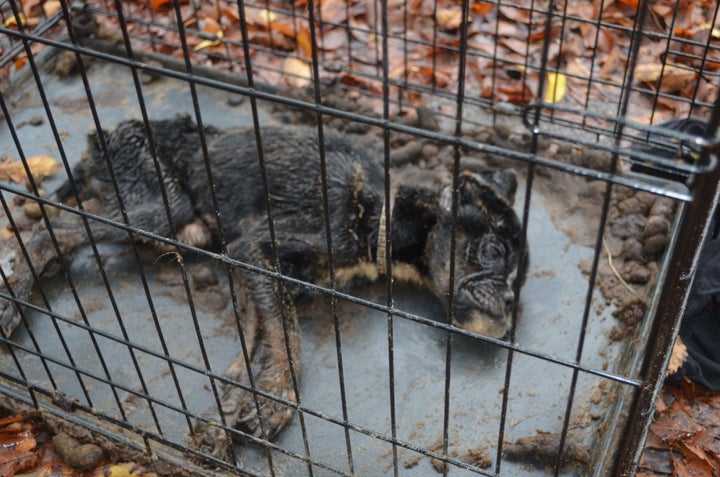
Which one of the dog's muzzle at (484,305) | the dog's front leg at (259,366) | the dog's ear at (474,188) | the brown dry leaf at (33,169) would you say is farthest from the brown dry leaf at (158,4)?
the dog's muzzle at (484,305)

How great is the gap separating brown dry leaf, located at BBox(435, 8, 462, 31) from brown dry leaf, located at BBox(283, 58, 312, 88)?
1058 mm

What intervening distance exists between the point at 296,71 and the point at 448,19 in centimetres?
117

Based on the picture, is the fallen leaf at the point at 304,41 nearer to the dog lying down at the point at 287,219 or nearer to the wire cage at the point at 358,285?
the wire cage at the point at 358,285

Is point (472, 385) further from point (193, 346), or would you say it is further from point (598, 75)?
point (598, 75)

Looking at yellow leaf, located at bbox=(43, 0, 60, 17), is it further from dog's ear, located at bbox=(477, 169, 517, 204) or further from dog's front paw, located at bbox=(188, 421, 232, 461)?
dog's front paw, located at bbox=(188, 421, 232, 461)

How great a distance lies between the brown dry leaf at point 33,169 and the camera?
431 centimetres

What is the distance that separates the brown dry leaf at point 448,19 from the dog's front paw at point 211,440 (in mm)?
3457

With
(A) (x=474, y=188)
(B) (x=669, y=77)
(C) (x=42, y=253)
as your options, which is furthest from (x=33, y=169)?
(B) (x=669, y=77)

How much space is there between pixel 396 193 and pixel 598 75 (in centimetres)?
214

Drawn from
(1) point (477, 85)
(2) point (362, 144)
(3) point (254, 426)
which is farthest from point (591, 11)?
(3) point (254, 426)

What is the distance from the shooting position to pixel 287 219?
3.77m

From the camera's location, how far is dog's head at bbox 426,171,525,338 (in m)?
3.44

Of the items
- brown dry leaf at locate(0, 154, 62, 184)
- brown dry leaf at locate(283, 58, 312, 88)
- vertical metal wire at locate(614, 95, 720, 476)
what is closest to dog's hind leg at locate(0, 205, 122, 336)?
brown dry leaf at locate(0, 154, 62, 184)

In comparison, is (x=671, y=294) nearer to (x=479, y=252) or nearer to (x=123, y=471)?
(x=479, y=252)
